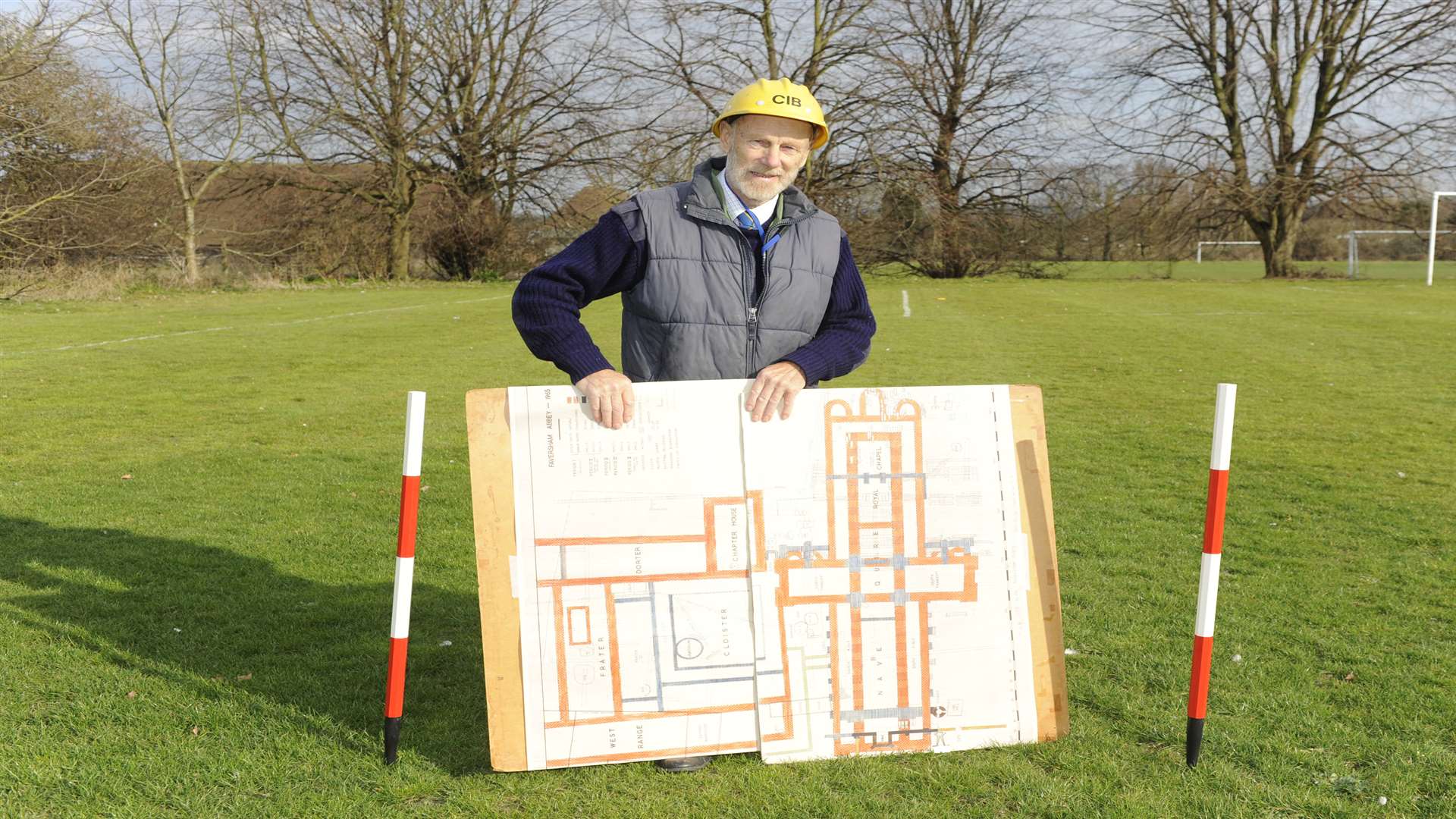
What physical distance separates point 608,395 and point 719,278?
51 centimetres

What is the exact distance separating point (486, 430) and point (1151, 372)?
1295cm

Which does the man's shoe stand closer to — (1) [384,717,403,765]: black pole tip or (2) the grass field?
(2) the grass field

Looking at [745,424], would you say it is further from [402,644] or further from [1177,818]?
[1177,818]

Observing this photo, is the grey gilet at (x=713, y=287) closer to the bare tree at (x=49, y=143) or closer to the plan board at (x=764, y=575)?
the plan board at (x=764, y=575)

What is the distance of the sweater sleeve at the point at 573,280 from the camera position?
11.6 feet

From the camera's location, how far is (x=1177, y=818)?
3.43 m

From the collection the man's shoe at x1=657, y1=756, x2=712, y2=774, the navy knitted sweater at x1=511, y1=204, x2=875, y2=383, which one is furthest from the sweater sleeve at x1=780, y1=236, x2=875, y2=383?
the man's shoe at x1=657, y1=756, x2=712, y2=774

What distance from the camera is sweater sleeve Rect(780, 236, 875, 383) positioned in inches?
143

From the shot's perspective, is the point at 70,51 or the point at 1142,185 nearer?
the point at 70,51

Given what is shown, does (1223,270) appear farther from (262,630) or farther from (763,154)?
(763,154)

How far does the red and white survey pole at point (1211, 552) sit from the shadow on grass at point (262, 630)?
2.18 metres

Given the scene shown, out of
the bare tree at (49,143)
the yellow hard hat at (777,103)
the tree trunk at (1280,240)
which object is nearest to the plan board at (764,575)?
the yellow hard hat at (777,103)

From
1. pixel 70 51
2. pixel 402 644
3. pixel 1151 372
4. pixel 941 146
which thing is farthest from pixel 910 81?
pixel 402 644

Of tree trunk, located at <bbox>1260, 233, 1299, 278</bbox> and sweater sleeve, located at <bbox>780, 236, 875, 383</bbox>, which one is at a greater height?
sweater sleeve, located at <bbox>780, 236, 875, 383</bbox>
